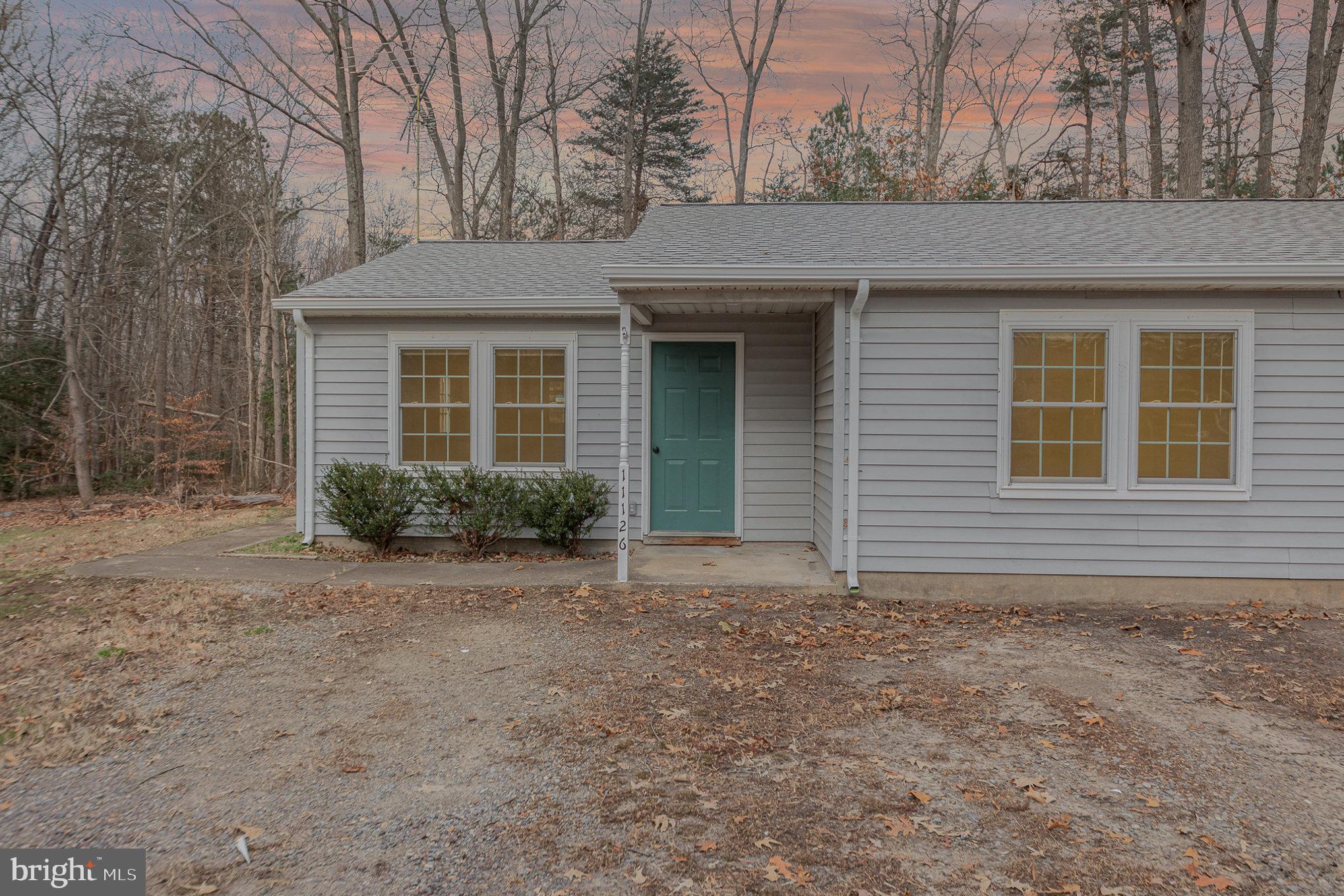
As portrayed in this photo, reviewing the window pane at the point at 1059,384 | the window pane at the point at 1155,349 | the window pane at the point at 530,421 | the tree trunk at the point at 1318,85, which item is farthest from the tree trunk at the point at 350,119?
the tree trunk at the point at 1318,85

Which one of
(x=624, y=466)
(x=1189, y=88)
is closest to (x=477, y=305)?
(x=624, y=466)

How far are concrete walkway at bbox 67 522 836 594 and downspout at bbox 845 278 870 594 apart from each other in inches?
8.3

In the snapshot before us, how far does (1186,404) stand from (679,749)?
5.19m

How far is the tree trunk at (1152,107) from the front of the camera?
622 inches

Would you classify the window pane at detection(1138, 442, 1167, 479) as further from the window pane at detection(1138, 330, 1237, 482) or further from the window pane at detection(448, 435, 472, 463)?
the window pane at detection(448, 435, 472, 463)

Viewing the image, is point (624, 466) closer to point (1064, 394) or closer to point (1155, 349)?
point (1064, 394)

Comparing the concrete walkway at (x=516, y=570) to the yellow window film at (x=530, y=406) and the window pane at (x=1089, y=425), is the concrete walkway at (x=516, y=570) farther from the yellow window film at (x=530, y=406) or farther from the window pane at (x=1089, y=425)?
the window pane at (x=1089, y=425)

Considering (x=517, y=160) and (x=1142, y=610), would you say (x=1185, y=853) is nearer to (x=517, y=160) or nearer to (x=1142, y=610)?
(x=1142, y=610)

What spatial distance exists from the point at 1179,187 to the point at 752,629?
493 inches

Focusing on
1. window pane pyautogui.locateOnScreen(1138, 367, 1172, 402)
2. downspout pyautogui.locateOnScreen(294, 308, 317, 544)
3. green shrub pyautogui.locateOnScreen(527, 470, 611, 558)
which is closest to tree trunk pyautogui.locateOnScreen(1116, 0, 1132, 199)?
window pane pyautogui.locateOnScreen(1138, 367, 1172, 402)

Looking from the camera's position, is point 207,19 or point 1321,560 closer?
point 1321,560

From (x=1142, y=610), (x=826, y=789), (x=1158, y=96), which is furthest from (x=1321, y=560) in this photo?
(x=1158, y=96)

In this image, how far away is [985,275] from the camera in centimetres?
590

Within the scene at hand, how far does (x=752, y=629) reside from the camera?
17.4 feet
